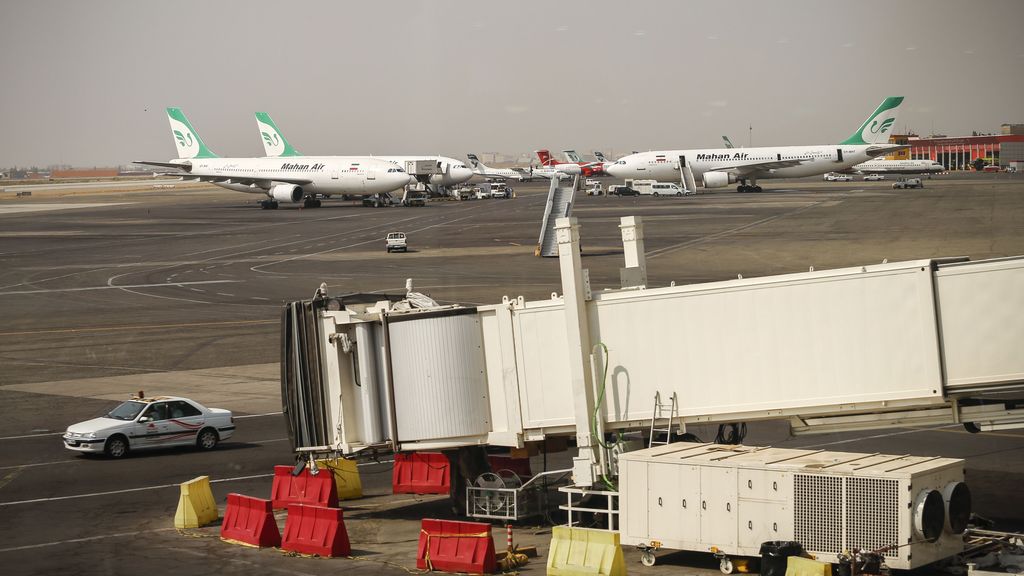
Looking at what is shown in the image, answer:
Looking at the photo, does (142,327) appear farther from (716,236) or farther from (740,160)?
(740,160)

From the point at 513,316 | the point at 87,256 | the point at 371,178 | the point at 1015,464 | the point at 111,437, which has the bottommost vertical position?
the point at 1015,464

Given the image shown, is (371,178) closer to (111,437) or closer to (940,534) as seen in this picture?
(111,437)

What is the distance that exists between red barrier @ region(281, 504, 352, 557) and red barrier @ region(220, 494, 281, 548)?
1.08 ft

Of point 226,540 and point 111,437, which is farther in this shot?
point 111,437

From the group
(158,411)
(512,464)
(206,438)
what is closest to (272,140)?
(158,411)

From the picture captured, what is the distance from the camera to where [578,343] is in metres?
20.0

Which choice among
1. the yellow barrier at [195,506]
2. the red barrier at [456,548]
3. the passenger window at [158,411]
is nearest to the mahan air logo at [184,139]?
the passenger window at [158,411]

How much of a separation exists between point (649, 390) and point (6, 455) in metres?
19.3

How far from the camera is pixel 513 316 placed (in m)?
21.1

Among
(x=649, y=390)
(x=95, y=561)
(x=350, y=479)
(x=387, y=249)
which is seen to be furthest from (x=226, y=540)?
(x=387, y=249)

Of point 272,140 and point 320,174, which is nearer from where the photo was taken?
point 320,174

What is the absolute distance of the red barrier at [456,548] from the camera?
18891 mm

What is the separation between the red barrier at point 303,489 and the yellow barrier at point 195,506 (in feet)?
5.43

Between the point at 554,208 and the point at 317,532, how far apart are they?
55284mm
